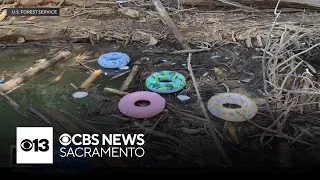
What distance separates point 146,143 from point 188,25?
Answer: 3420mm

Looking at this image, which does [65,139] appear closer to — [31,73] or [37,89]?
[37,89]

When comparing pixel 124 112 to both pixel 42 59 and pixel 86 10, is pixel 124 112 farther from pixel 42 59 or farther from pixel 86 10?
pixel 86 10

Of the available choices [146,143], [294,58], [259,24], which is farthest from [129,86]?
[259,24]

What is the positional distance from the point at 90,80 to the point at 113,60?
0.59m

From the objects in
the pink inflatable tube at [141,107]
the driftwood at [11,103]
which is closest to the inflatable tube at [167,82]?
the pink inflatable tube at [141,107]

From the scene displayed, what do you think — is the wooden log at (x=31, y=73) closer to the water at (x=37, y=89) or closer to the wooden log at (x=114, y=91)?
the water at (x=37, y=89)

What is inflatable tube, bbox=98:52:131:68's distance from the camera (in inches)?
191

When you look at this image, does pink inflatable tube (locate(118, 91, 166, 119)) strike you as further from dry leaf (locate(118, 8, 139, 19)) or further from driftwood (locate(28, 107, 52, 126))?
dry leaf (locate(118, 8, 139, 19))

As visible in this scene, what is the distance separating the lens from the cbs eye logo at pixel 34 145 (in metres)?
2.95

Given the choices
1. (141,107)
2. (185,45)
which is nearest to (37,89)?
(141,107)

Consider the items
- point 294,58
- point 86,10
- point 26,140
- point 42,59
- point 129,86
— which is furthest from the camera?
point 86,10

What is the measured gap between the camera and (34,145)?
2975 mm

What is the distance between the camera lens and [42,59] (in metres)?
5.19

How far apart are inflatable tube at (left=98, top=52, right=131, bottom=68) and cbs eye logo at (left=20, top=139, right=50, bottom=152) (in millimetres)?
2005
